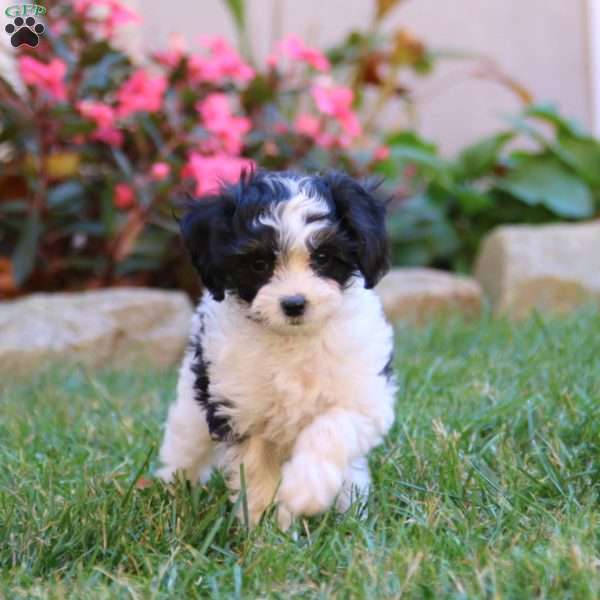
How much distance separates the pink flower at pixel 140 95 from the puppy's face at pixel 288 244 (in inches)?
136

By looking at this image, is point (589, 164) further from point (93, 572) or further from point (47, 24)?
point (93, 572)

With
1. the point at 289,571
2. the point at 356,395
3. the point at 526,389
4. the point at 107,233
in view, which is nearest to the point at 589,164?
the point at 107,233

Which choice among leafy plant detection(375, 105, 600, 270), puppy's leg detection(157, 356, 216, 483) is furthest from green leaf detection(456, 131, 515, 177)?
puppy's leg detection(157, 356, 216, 483)

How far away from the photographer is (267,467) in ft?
11.5

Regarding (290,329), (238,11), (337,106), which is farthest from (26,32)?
(290,329)

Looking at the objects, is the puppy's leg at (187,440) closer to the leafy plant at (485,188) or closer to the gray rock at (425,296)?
the gray rock at (425,296)

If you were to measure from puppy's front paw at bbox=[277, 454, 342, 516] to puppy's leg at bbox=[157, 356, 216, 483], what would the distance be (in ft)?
2.37

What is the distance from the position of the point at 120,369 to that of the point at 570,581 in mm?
4244

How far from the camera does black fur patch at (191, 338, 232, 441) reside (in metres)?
3.44

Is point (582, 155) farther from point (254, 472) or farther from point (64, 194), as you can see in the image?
point (254, 472)

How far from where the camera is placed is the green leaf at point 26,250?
6750mm

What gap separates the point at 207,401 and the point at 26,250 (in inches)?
141

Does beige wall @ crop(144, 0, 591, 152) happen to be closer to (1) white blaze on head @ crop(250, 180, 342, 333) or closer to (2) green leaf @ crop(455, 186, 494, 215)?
(2) green leaf @ crop(455, 186, 494, 215)

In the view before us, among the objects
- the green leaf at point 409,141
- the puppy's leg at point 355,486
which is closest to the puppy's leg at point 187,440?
the puppy's leg at point 355,486
